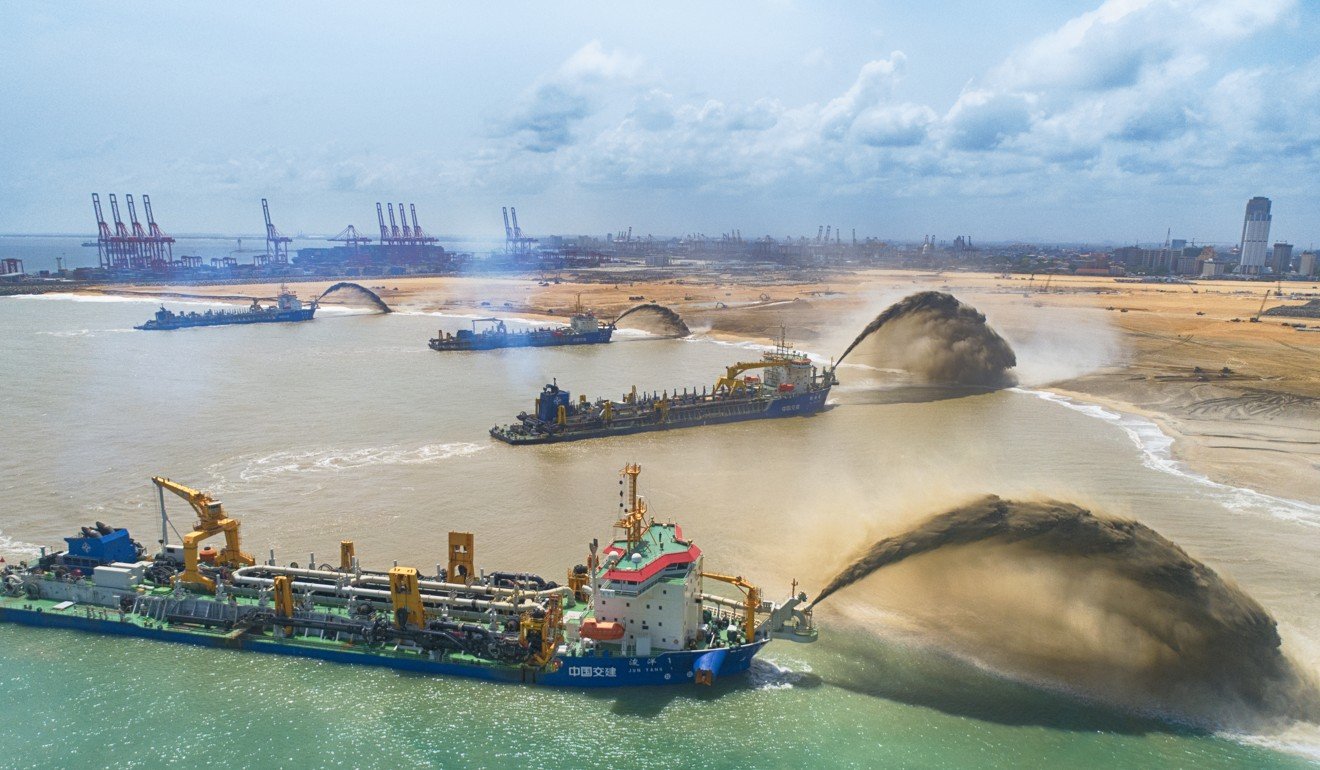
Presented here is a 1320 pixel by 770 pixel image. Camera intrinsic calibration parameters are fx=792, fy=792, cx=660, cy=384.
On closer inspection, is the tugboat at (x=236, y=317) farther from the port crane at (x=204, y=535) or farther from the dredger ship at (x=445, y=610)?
the port crane at (x=204, y=535)

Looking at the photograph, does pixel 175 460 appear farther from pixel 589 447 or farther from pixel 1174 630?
pixel 1174 630

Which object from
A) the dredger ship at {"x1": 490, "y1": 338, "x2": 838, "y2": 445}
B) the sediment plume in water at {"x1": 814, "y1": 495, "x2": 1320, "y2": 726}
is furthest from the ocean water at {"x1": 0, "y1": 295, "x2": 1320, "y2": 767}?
the dredger ship at {"x1": 490, "y1": 338, "x2": 838, "y2": 445}

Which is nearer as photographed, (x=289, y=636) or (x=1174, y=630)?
(x=1174, y=630)

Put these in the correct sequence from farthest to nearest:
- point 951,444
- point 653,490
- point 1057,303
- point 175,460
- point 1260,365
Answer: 1. point 1057,303
2. point 1260,365
3. point 951,444
4. point 175,460
5. point 653,490

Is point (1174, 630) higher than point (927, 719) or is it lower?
higher

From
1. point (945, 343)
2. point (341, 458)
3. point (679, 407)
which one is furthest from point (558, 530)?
point (945, 343)

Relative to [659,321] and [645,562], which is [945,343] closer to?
[659,321]

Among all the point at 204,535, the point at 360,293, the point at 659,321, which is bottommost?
the point at 659,321

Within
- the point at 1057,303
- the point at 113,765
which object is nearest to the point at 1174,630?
the point at 113,765
